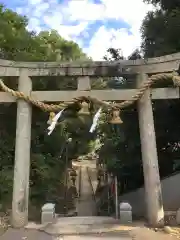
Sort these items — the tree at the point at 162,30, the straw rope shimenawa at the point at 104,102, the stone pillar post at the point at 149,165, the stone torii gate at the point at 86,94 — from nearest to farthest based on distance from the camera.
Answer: the stone pillar post at the point at 149,165
the stone torii gate at the point at 86,94
the straw rope shimenawa at the point at 104,102
the tree at the point at 162,30

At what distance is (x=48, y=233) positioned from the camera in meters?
6.32

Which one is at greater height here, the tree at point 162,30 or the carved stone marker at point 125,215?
the tree at point 162,30

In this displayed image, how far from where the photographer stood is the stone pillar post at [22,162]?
6.96m

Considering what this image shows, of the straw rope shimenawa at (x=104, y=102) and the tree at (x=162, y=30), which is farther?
the tree at (x=162, y=30)

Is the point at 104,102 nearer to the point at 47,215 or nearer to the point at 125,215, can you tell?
the point at 125,215

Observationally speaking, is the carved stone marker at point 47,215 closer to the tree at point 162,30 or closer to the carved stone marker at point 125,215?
the carved stone marker at point 125,215

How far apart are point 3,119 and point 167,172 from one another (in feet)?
21.5

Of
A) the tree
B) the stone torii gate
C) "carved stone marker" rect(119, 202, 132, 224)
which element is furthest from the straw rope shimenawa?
"carved stone marker" rect(119, 202, 132, 224)

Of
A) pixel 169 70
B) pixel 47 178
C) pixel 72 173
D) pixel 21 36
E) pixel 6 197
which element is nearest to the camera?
pixel 169 70

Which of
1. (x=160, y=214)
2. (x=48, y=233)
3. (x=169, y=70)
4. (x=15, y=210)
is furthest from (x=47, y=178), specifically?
(x=169, y=70)

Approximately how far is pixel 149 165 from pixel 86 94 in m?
2.56

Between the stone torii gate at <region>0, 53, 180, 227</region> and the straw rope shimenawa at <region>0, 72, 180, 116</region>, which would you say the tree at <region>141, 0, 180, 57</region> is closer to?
the stone torii gate at <region>0, 53, 180, 227</region>

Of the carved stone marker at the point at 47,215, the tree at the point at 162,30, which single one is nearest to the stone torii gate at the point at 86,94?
the carved stone marker at the point at 47,215

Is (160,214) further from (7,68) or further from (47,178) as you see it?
(7,68)
